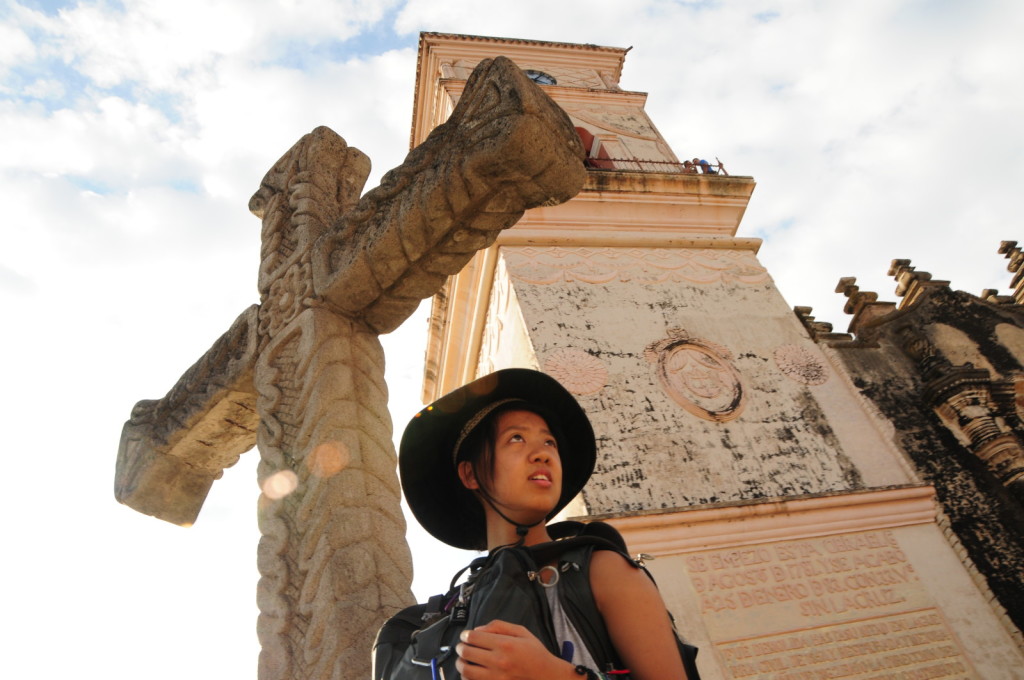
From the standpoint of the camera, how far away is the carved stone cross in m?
1.93

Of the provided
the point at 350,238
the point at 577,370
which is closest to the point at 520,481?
the point at 350,238

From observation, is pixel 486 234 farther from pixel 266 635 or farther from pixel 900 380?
pixel 900 380

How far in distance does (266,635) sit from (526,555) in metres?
0.99

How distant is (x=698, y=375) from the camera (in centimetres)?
685

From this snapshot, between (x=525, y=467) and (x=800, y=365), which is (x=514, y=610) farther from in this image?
(x=800, y=365)

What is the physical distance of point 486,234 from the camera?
7.56ft

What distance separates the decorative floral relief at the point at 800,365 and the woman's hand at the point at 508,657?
6493 millimetres

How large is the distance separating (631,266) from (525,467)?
6500mm

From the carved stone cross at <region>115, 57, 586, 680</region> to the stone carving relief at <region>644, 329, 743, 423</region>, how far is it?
4436 mm

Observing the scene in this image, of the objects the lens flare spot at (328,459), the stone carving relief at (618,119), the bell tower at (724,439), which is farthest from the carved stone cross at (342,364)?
the stone carving relief at (618,119)

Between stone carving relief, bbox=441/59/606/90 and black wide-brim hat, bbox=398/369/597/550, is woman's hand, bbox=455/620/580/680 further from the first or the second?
stone carving relief, bbox=441/59/606/90

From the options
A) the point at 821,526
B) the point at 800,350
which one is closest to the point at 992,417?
the point at 800,350

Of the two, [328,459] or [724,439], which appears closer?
[328,459]

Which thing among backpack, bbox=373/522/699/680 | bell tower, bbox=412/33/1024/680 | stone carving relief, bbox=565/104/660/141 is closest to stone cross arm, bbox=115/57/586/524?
backpack, bbox=373/522/699/680
